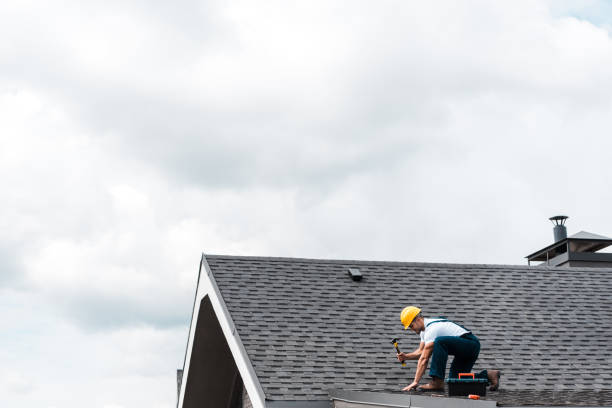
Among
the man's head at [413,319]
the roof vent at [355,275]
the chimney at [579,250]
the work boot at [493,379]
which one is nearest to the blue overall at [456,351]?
the man's head at [413,319]

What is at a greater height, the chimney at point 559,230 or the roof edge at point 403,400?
the chimney at point 559,230

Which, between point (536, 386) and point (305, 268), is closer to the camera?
point (536, 386)

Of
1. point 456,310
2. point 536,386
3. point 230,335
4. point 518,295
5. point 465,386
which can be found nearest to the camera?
point 465,386

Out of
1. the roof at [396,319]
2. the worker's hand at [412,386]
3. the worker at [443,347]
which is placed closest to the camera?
the worker's hand at [412,386]

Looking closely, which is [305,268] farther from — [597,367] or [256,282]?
[597,367]

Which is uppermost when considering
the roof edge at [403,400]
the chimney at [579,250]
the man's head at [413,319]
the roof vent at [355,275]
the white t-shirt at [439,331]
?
the chimney at [579,250]

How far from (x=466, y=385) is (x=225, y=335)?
439 centimetres

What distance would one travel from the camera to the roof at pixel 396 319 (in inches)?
413

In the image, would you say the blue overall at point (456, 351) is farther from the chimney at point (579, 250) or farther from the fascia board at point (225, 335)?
the chimney at point (579, 250)

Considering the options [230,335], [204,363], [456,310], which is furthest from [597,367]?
[204,363]

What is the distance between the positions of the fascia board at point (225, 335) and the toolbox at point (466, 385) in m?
2.40

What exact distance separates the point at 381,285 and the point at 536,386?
11.6 ft

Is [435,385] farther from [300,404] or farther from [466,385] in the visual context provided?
[300,404]

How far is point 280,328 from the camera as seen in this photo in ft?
37.7
